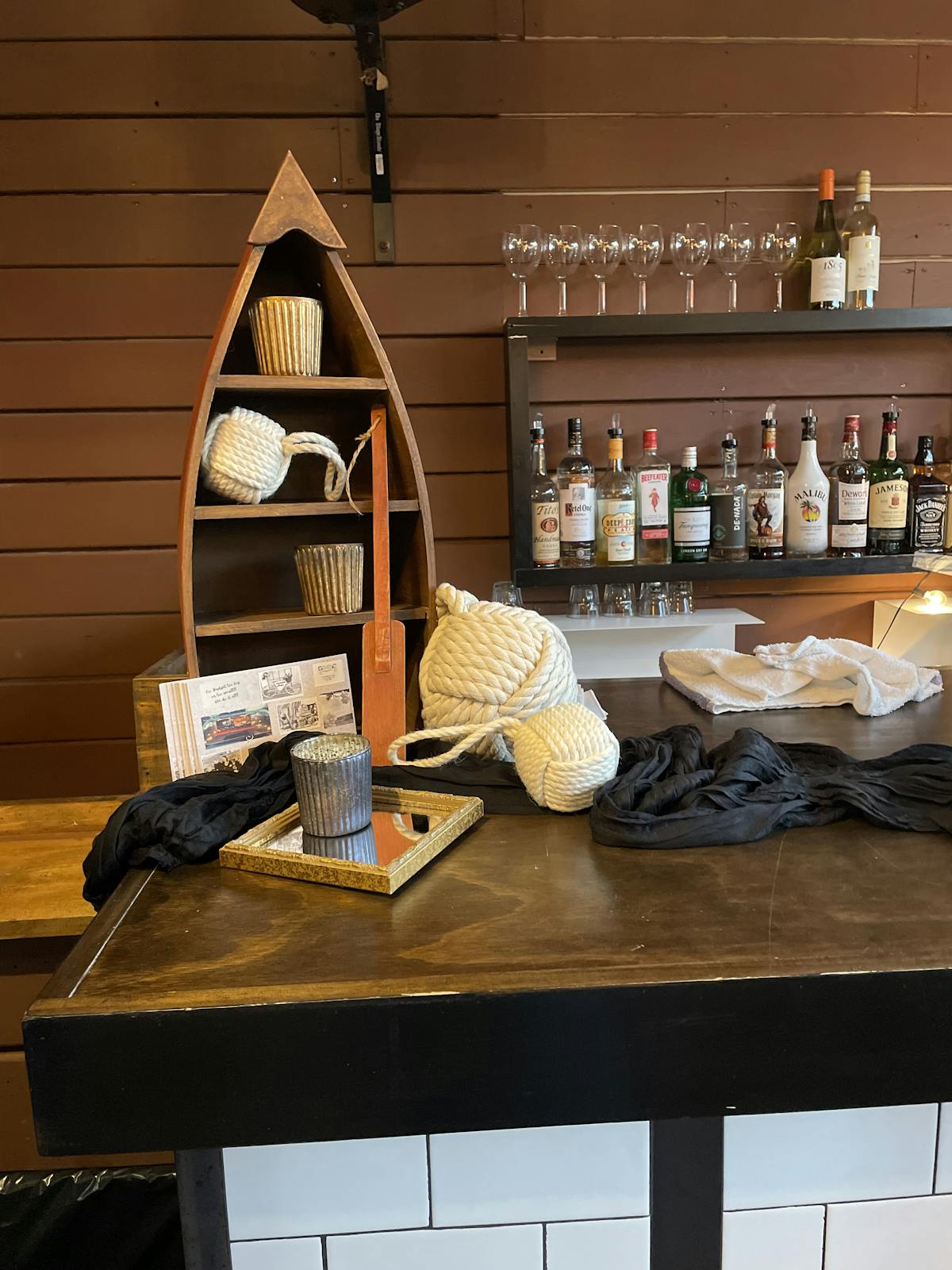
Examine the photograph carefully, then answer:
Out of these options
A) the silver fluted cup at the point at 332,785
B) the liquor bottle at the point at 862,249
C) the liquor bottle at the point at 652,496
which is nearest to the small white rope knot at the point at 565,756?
the silver fluted cup at the point at 332,785

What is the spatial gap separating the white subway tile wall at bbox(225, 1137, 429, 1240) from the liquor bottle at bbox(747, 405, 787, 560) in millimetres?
1440

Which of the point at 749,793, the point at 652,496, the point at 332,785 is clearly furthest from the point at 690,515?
the point at 332,785

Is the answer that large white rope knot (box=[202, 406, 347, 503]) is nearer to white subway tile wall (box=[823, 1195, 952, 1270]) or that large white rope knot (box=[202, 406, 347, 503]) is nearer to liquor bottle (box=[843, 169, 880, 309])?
white subway tile wall (box=[823, 1195, 952, 1270])

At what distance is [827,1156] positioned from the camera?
58 centimetres

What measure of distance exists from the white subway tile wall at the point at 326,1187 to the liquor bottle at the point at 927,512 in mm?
1639

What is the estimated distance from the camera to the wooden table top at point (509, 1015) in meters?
0.46

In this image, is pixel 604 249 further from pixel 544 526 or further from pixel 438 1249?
pixel 438 1249

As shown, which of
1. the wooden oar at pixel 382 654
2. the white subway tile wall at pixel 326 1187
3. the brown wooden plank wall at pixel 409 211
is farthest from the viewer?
the brown wooden plank wall at pixel 409 211

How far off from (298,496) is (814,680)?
2.15ft

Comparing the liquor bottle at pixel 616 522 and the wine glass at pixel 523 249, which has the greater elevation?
the wine glass at pixel 523 249

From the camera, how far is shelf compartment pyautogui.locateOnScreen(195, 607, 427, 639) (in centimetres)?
A: 94

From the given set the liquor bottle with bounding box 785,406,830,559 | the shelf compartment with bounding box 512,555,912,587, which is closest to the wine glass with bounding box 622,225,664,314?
the liquor bottle with bounding box 785,406,830,559

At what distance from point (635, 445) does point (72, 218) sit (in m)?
1.23

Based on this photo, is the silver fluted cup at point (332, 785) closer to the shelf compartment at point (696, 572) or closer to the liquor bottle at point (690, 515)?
the shelf compartment at point (696, 572)
